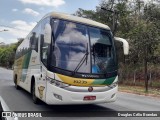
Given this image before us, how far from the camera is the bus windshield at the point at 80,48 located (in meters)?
11.1

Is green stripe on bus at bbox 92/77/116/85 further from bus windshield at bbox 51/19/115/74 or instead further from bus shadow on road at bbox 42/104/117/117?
bus shadow on road at bbox 42/104/117/117

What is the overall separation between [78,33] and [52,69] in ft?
5.31

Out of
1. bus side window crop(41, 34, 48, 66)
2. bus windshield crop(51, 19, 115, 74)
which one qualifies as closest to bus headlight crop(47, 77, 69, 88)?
bus windshield crop(51, 19, 115, 74)

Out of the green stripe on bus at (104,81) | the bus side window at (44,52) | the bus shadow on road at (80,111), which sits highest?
the bus side window at (44,52)

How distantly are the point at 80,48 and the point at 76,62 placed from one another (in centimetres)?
54

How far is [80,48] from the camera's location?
11.4m

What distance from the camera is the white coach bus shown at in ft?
35.8

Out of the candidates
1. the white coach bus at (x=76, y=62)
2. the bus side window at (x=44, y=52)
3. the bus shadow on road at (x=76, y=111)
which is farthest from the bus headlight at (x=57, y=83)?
the bus shadow on road at (x=76, y=111)

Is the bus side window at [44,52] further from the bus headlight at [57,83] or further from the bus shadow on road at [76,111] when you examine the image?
the bus shadow on road at [76,111]

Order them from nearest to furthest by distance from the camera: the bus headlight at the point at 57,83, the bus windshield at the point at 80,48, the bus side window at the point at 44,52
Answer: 1. the bus headlight at the point at 57,83
2. the bus windshield at the point at 80,48
3. the bus side window at the point at 44,52

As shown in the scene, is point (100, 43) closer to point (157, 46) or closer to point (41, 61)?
point (41, 61)

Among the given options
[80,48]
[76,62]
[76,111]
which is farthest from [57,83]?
[76,111]

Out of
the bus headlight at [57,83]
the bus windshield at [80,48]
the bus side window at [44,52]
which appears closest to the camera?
the bus headlight at [57,83]

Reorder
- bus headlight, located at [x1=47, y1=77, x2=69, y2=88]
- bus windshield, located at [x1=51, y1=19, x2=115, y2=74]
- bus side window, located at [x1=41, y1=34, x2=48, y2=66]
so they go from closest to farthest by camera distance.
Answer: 1. bus headlight, located at [x1=47, y1=77, x2=69, y2=88]
2. bus windshield, located at [x1=51, y1=19, x2=115, y2=74]
3. bus side window, located at [x1=41, y1=34, x2=48, y2=66]
